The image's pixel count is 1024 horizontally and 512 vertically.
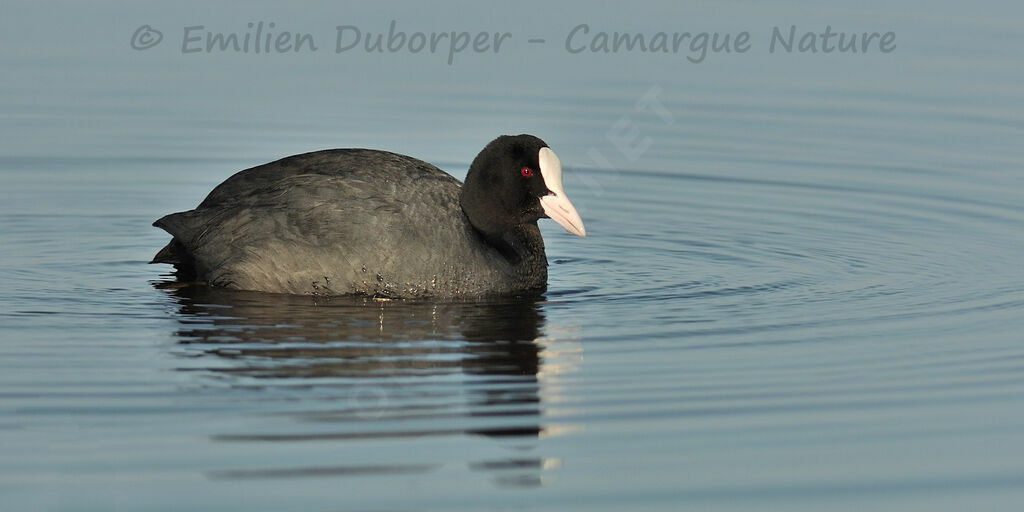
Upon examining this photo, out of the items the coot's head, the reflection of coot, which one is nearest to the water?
the reflection of coot

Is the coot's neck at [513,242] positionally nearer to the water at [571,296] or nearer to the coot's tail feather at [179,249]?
the water at [571,296]

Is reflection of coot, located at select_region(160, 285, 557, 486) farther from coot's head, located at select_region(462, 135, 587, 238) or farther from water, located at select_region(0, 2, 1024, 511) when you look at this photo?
coot's head, located at select_region(462, 135, 587, 238)

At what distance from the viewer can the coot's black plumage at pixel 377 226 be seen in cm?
1005

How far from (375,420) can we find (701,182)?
687cm

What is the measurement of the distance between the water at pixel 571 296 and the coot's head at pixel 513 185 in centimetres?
57

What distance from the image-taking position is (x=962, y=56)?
673 inches

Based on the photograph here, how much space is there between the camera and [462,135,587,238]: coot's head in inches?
411

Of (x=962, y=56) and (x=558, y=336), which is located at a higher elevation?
(x=962, y=56)

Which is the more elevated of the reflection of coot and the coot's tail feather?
the coot's tail feather

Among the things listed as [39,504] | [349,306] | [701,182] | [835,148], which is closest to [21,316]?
[349,306]

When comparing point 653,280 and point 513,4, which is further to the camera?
point 513,4

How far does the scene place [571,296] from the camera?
1044 centimetres

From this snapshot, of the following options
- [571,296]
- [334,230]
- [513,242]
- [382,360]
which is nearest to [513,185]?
[513,242]

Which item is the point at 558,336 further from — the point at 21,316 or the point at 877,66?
the point at 877,66
